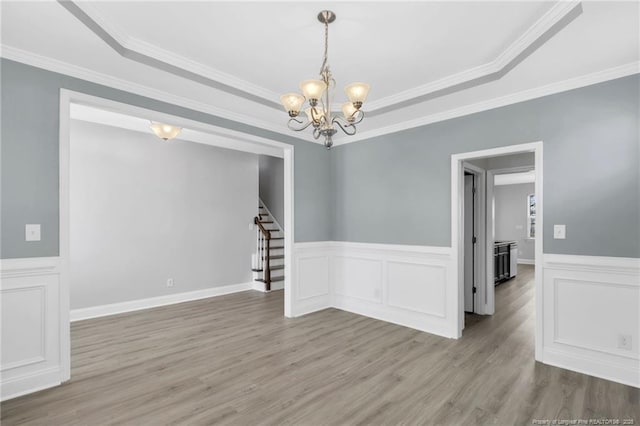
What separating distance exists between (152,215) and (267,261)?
2.22 meters

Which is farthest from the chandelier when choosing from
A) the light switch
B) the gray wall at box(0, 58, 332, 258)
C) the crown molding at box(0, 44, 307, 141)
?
the light switch

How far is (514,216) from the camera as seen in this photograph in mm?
10445

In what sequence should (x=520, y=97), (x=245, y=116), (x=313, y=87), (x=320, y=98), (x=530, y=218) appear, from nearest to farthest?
(x=313, y=87)
(x=320, y=98)
(x=520, y=97)
(x=245, y=116)
(x=530, y=218)

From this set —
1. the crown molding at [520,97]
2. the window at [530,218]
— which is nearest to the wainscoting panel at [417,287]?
the crown molding at [520,97]

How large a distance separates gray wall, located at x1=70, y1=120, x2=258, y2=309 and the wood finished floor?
0.92 metres

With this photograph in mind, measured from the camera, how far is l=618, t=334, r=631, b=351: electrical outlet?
2.64m

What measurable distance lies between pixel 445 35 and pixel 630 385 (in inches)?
129

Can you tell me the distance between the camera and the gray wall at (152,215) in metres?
4.48

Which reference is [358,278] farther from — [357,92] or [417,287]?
[357,92]

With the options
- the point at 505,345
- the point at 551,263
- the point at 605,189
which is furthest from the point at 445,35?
the point at 505,345

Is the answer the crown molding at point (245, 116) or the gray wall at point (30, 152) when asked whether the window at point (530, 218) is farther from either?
the gray wall at point (30, 152)

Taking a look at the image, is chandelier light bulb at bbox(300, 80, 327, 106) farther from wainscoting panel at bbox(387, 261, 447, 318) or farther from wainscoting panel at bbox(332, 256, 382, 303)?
wainscoting panel at bbox(332, 256, 382, 303)

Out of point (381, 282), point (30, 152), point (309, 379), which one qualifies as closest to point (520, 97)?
point (381, 282)

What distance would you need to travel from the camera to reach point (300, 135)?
4664mm
